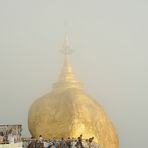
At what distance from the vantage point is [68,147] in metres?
22.9

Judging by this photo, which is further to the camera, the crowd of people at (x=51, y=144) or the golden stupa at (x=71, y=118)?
the golden stupa at (x=71, y=118)

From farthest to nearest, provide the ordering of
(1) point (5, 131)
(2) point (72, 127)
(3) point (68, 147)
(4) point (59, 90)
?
1. (4) point (59, 90)
2. (2) point (72, 127)
3. (3) point (68, 147)
4. (1) point (5, 131)

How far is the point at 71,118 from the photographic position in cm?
3158

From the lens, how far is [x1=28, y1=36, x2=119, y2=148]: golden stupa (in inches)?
1233

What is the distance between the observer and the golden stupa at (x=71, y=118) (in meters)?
31.3

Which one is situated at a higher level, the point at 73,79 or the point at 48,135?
the point at 73,79

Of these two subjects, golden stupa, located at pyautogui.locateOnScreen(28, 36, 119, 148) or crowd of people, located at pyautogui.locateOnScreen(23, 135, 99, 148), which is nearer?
crowd of people, located at pyautogui.locateOnScreen(23, 135, 99, 148)

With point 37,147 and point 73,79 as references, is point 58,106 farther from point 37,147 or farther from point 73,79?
point 37,147

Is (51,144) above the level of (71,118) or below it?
below

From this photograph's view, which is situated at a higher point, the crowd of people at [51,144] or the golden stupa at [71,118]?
the golden stupa at [71,118]

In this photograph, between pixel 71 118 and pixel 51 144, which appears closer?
pixel 51 144

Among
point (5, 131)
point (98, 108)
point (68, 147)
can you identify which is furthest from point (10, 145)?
point (98, 108)

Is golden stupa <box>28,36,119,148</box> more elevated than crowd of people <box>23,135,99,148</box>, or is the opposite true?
golden stupa <box>28,36,119,148</box>

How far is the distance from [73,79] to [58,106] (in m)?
3.64
